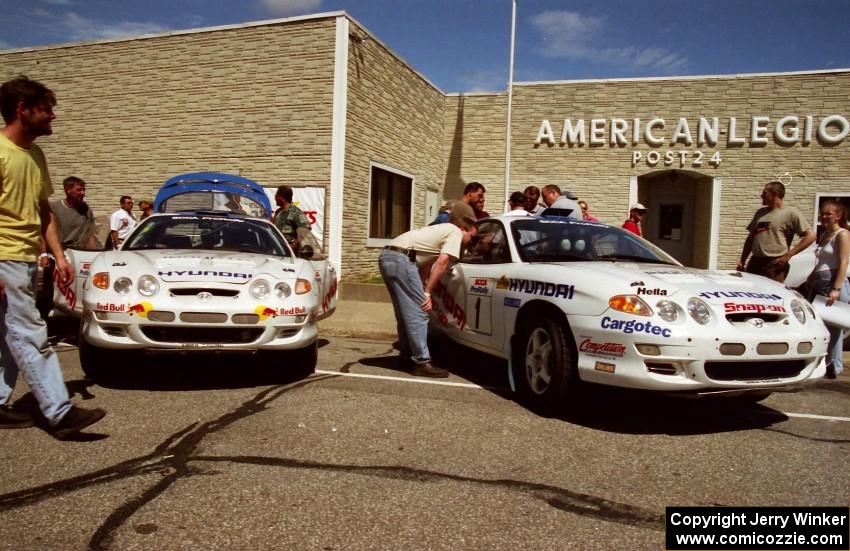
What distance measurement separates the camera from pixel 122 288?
460 cm

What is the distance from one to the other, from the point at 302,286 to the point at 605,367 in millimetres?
2402

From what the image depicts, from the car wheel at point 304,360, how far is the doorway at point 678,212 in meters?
12.6

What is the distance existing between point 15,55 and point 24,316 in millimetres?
14406

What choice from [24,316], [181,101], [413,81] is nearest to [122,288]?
[24,316]

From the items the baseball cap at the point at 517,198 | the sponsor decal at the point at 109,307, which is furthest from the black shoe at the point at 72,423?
the baseball cap at the point at 517,198

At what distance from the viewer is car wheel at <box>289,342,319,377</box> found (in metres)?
5.15

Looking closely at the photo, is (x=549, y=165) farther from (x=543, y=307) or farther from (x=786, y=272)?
(x=543, y=307)

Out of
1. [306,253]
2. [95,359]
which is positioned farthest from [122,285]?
→ [306,253]

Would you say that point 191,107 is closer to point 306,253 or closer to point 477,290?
point 306,253

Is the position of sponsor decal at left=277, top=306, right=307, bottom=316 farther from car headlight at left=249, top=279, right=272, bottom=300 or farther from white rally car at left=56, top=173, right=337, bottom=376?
car headlight at left=249, top=279, right=272, bottom=300

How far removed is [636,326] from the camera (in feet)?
12.4

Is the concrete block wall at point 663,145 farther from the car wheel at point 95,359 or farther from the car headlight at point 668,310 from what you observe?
the car wheel at point 95,359

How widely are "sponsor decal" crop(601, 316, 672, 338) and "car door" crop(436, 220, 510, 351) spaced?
1.15 metres

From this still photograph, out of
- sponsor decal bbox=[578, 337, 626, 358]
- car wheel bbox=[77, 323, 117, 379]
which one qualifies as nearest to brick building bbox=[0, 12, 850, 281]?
car wheel bbox=[77, 323, 117, 379]
